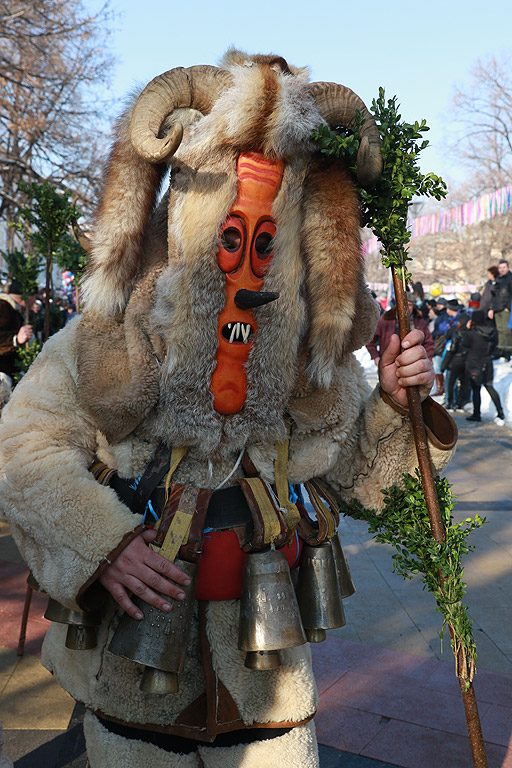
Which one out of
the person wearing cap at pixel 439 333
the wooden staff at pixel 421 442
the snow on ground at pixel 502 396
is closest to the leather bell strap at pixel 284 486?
the wooden staff at pixel 421 442

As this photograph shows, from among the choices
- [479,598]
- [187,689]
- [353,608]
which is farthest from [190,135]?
[479,598]

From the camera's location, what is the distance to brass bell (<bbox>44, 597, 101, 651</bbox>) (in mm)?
1771

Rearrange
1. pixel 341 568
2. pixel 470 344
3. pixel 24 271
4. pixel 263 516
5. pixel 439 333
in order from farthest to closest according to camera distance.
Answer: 1. pixel 439 333
2. pixel 470 344
3. pixel 24 271
4. pixel 341 568
5. pixel 263 516

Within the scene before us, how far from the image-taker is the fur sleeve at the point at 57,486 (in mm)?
1733

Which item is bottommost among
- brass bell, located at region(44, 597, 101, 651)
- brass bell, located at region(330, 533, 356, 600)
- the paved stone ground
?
the paved stone ground

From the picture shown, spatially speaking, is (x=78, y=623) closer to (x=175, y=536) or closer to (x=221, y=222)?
(x=175, y=536)

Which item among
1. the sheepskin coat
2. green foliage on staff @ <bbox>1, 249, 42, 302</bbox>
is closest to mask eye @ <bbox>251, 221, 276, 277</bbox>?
the sheepskin coat

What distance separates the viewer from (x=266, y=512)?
1.75 metres

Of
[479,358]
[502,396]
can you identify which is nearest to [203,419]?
[479,358]

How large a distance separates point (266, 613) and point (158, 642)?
0.26m

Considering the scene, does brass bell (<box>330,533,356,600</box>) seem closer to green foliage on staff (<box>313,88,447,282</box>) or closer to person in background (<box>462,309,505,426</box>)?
green foliage on staff (<box>313,88,447,282</box>)

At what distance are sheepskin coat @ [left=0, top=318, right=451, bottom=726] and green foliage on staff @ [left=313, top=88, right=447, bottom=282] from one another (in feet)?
1.35

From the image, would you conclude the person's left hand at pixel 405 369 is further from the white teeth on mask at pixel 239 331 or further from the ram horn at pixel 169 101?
the ram horn at pixel 169 101

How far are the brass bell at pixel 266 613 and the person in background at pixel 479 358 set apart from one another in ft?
32.9
